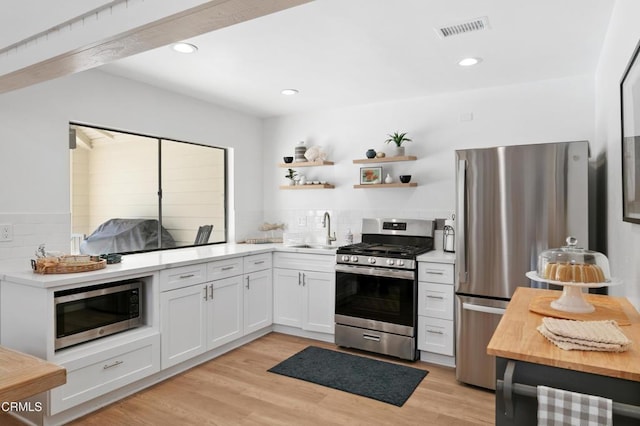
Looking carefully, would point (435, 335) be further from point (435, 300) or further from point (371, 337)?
point (371, 337)

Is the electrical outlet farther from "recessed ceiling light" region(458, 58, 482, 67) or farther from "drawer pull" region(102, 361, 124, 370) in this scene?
"recessed ceiling light" region(458, 58, 482, 67)

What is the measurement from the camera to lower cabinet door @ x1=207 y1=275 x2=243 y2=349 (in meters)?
3.55

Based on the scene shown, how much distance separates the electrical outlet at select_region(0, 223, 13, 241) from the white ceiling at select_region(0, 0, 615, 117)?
1.38m

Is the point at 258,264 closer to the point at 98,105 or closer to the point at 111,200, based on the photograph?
the point at 111,200

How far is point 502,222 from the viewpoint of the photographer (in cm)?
299

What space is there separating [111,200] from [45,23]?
2.59 meters

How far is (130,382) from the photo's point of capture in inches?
113

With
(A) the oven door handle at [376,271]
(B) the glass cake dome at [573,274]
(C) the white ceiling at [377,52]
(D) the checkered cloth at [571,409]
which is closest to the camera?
(D) the checkered cloth at [571,409]

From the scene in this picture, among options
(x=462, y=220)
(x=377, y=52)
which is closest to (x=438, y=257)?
(x=462, y=220)

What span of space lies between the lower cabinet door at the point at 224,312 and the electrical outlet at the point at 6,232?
1.45m

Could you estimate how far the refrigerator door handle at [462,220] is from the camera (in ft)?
10.3

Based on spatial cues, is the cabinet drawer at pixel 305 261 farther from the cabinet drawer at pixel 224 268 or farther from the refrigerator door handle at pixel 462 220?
the refrigerator door handle at pixel 462 220

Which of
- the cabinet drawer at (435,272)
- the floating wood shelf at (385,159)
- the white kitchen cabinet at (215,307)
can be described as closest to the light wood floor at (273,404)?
the white kitchen cabinet at (215,307)

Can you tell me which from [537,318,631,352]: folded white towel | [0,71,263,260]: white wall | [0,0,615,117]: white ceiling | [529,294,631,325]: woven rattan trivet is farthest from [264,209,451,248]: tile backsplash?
[537,318,631,352]: folded white towel
